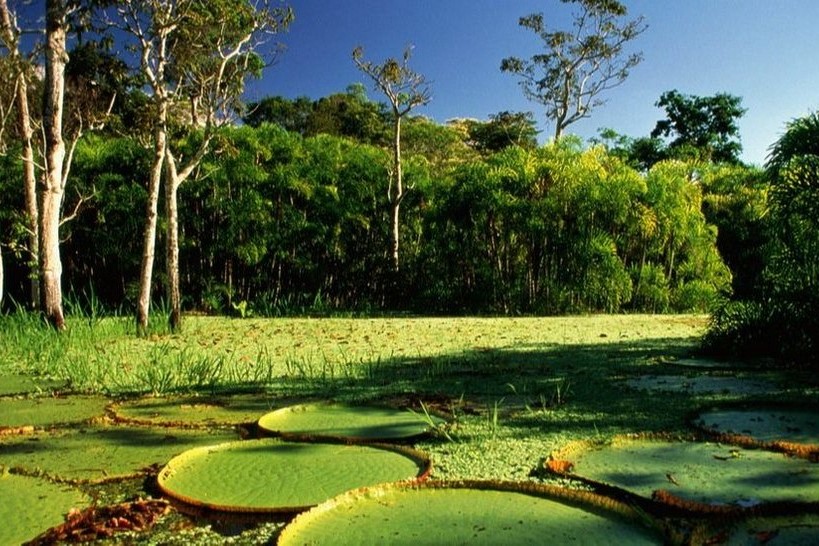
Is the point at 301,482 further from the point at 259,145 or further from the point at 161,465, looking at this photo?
the point at 259,145

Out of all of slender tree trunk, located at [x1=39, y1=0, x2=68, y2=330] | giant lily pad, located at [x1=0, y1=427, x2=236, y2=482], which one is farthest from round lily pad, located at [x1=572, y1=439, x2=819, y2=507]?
slender tree trunk, located at [x1=39, y1=0, x2=68, y2=330]

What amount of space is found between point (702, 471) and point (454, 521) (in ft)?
2.60

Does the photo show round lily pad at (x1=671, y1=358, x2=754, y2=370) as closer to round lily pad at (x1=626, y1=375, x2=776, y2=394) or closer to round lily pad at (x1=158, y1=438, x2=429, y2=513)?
round lily pad at (x1=626, y1=375, x2=776, y2=394)

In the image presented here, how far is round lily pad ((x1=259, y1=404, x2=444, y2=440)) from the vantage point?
8.20 feet

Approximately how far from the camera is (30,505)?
1.78 meters

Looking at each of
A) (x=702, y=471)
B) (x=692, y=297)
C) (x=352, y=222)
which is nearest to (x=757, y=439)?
(x=702, y=471)

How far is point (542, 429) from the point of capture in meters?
2.56

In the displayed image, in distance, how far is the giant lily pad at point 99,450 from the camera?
212cm

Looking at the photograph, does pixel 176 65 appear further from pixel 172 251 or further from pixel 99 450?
pixel 99 450

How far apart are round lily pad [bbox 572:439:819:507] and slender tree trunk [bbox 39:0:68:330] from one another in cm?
531

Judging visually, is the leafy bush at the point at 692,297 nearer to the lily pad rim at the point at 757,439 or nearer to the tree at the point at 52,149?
the lily pad rim at the point at 757,439

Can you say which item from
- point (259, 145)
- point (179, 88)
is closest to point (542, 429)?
point (179, 88)

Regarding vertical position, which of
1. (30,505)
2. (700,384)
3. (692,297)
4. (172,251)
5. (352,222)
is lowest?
(30,505)

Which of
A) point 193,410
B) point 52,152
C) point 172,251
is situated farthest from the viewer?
point 172,251
